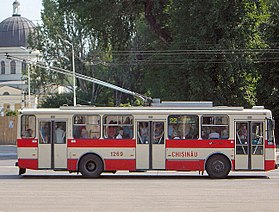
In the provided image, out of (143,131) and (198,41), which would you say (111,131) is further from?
(198,41)

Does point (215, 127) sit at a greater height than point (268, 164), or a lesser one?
greater

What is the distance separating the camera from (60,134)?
24375mm

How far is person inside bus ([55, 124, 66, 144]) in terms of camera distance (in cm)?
2430

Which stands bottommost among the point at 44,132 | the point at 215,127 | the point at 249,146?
the point at 249,146

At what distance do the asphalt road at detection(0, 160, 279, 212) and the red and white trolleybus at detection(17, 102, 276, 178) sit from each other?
0.54 meters

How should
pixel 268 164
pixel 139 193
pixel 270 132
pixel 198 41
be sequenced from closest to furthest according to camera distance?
pixel 139 193
pixel 268 164
pixel 270 132
pixel 198 41

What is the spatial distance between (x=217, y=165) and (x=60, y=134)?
5.41 metres

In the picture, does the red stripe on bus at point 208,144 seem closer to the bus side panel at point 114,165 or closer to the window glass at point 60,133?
the bus side panel at point 114,165

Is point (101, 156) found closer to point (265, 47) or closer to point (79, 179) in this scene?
point (79, 179)

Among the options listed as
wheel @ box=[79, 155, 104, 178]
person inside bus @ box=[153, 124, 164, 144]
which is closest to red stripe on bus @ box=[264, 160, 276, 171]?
person inside bus @ box=[153, 124, 164, 144]

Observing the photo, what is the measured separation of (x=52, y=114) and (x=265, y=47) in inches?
1070

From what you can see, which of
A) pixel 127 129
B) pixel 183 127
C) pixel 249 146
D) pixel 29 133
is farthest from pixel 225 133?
pixel 29 133

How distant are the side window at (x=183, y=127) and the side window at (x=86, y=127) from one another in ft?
8.10

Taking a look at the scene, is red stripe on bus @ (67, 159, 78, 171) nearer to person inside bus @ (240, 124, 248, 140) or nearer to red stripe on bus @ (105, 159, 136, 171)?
red stripe on bus @ (105, 159, 136, 171)
